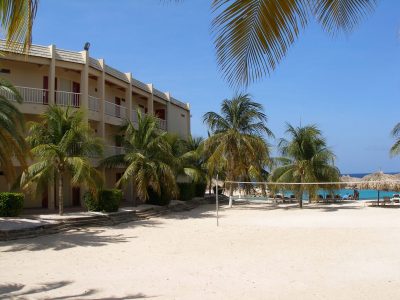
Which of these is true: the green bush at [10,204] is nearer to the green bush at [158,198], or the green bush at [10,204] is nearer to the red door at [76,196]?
the red door at [76,196]

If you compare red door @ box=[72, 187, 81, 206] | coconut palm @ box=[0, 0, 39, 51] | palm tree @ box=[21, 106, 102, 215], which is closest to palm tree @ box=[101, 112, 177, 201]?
red door @ box=[72, 187, 81, 206]

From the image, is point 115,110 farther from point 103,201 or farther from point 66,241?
point 66,241

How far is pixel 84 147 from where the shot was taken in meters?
20.9

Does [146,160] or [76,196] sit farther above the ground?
[146,160]

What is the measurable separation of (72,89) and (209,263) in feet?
62.8

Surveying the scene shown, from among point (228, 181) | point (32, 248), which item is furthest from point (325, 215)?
point (32, 248)

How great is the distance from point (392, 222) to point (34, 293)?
18218 millimetres

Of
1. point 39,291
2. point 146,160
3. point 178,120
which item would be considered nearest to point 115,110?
point 146,160

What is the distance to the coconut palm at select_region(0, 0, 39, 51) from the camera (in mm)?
4289

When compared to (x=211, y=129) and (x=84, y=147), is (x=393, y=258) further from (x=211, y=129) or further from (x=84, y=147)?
(x=211, y=129)

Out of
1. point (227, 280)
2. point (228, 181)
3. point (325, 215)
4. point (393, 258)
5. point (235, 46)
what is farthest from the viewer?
point (228, 181)

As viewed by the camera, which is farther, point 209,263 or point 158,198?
point 158,198

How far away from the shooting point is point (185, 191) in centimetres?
3431

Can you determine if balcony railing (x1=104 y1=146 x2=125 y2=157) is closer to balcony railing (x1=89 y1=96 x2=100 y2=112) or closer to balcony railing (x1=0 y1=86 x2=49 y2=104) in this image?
balcony railing (x1=89 y1=96 x2=100 y2=112)
